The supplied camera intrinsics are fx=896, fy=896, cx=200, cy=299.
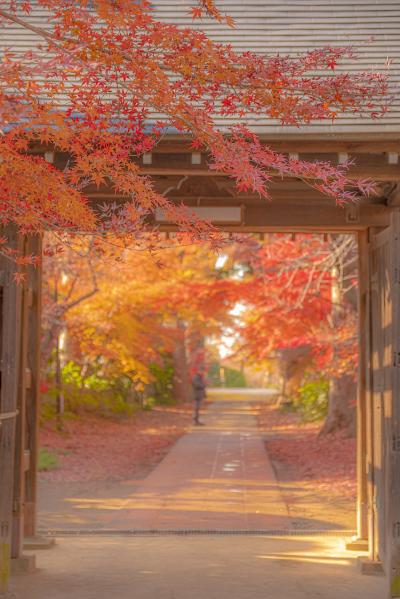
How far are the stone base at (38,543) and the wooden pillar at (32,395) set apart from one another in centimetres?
9

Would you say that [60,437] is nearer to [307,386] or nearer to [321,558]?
[307,386]

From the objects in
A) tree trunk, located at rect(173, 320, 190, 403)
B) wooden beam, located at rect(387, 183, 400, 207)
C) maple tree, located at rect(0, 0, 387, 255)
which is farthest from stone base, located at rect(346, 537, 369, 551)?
tree trunk, located at rect(173, 320, 190, 403)

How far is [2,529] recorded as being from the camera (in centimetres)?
696

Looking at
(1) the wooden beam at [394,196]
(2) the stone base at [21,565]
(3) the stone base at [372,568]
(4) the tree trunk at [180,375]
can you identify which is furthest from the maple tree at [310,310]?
(4) the tree trunk at [180,375]

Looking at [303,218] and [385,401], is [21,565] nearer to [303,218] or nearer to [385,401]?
[385,401]

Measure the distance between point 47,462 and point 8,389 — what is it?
803 cm

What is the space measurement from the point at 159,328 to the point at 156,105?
16.6 m

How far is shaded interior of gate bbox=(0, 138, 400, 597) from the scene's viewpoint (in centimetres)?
685

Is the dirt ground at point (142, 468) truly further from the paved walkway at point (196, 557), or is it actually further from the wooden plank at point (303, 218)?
the wooden plank at point (303, 218)

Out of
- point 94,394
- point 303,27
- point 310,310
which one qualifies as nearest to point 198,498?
point 303,27

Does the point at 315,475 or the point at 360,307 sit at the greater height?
the point at 360,307

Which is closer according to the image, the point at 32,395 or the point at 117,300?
the point at 32,395

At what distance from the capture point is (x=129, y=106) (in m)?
6.45

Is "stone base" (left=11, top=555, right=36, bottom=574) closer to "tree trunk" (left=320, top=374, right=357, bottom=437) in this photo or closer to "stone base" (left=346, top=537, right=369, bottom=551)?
"stone base" (left=346, top=537, right=369, bottom=551)
